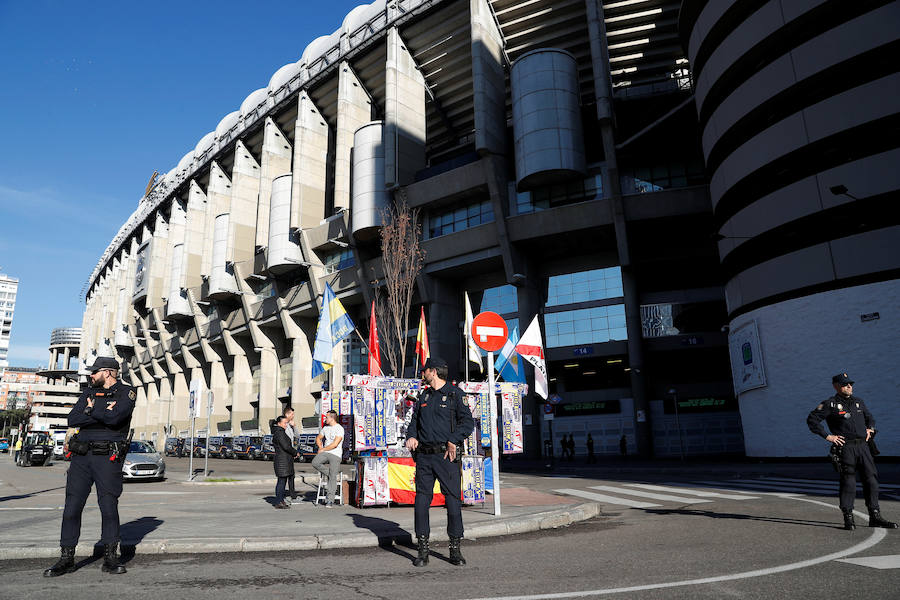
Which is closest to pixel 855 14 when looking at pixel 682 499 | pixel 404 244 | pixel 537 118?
pixel 537 118

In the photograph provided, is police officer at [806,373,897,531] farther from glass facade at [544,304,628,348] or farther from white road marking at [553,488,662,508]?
glass facade at [544,304,628,348]

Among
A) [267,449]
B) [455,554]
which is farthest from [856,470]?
[267,449]

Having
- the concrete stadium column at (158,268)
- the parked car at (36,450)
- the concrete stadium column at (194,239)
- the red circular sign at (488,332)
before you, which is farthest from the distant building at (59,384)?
the red circular sign at (488,332)

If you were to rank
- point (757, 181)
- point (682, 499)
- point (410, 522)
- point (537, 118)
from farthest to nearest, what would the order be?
point (537, 118), point (757, 181), point (682, 499), point (410, 522)

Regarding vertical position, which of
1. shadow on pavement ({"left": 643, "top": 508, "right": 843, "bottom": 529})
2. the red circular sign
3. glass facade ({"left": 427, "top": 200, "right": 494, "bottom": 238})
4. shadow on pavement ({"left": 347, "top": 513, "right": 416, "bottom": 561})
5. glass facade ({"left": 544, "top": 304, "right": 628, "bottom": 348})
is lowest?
shadow on pavement ({"left": 643, "top": 508, "right": 843, "bottom": 529})

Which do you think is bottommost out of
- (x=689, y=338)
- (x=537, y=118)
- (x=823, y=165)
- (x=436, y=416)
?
(x=436, y=416)

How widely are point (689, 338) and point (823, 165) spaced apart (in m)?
13.9

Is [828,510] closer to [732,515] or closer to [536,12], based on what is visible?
[732,515]

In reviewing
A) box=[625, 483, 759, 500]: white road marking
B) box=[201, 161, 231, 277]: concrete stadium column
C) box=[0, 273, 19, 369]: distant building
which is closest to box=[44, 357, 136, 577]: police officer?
box=[625, 483, 759, 500]: white road marking

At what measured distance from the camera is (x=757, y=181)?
24375mm

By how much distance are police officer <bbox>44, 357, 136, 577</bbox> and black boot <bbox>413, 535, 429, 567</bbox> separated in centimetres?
256

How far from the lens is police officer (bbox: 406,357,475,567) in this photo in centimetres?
542

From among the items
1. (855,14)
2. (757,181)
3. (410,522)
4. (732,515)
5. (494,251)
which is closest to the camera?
(410,522)

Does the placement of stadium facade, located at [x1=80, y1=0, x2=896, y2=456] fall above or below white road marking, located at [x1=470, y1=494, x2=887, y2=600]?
above
